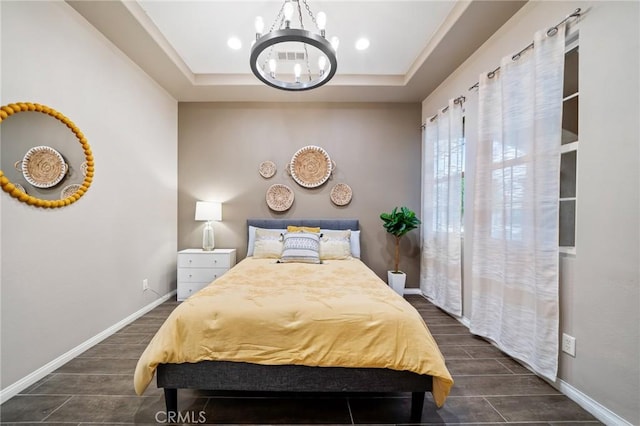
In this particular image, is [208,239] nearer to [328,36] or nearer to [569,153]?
[328,36]

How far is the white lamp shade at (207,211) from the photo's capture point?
11.3 feet

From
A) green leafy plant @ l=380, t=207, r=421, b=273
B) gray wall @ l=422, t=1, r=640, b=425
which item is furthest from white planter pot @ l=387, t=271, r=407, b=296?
gray wall @ l=422, t=1, r=640, b=425

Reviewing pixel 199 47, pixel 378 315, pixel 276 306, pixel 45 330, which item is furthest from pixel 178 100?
pixel 378 315

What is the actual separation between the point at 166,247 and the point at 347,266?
8.26 feet

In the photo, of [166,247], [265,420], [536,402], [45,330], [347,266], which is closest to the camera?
[265,420]

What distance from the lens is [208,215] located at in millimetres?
3451

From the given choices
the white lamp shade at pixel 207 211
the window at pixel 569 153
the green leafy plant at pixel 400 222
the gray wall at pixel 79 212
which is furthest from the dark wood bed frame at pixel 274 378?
the white lamp shade at pixel 207 211

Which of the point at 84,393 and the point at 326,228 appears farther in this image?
the point at 326,228

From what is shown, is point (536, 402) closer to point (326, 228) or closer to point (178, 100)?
point (326, 228)

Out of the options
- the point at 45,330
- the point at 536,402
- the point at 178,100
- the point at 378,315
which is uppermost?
the point at 178,100

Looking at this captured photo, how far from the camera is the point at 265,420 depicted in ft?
4.77

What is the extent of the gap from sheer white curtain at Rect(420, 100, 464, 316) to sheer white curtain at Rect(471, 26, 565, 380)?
1.42 feet

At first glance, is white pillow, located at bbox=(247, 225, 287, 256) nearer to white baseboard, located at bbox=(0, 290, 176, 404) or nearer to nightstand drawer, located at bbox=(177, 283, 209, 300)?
nightstand drawer, located at bbox=(177, 283, 209, 300)

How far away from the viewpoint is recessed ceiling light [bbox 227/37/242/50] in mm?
2583
